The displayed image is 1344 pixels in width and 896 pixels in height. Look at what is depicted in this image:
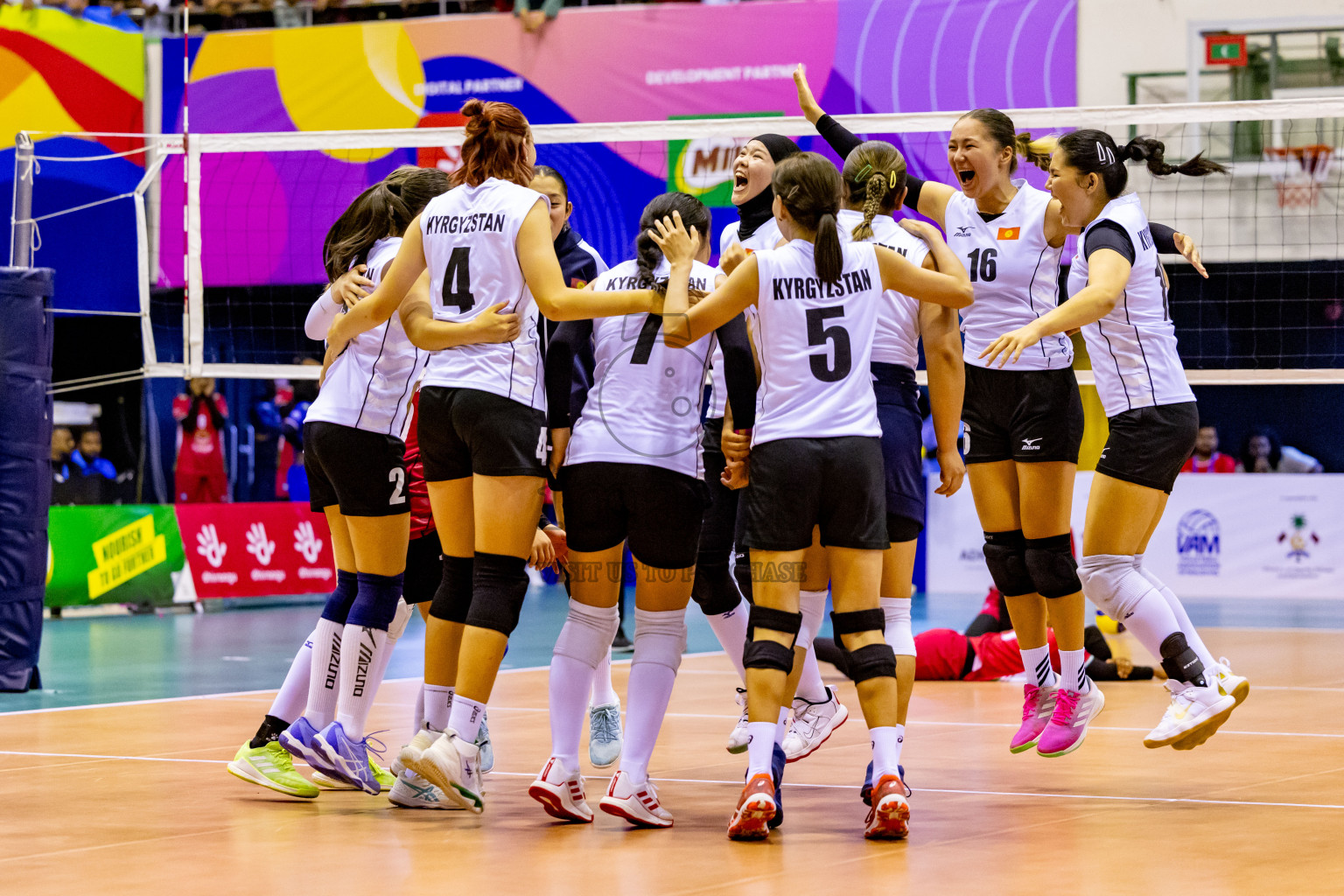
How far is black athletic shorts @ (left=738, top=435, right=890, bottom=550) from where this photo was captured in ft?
14.4

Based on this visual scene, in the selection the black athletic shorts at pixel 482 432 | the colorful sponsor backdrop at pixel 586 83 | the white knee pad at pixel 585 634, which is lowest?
the white knee pad at pixel 585 634

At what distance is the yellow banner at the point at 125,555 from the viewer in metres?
13.2

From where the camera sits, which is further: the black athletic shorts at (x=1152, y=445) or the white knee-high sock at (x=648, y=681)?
the black athletic shorts at (x=1152, y=445)

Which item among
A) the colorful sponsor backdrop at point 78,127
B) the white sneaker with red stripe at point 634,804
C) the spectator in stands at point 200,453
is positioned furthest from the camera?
the colorful sponsor backdrop at point 78,127

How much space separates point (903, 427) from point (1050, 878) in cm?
159

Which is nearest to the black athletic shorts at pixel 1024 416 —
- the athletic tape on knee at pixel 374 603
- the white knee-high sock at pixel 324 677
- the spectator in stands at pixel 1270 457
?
the athletic tape on knee at pixel 374 603

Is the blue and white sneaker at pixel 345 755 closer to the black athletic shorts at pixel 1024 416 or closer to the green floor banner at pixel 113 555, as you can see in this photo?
the black athletic shorts at pixel 1024 416

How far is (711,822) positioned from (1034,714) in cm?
166

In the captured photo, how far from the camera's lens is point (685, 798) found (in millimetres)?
5160

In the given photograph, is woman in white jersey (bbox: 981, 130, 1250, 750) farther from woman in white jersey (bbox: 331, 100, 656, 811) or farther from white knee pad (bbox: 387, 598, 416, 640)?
white knee pad (bbox: 387, 598, 416, 640)

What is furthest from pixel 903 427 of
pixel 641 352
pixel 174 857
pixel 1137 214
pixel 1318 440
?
pixel 1318 440

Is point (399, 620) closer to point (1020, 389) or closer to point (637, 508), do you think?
point (637, 508)

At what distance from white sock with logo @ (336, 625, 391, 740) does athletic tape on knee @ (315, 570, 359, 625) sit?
163 mm

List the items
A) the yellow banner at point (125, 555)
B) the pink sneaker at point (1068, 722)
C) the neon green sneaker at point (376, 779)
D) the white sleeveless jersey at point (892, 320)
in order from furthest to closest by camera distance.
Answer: the yellow banner at point (125, 555) < the pink sneaker at point (1068, 722) < the neon green sneaker at point (376, 779) < the white sleeveless jersey at point (892, 320)
